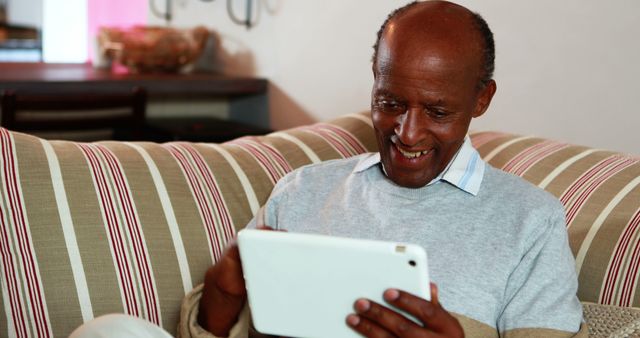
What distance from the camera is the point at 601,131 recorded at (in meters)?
1.88

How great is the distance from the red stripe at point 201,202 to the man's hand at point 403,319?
0.39 meters

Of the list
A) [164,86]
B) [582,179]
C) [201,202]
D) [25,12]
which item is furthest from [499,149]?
[25,12]

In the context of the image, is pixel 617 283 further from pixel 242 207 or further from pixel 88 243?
pixel 88 243

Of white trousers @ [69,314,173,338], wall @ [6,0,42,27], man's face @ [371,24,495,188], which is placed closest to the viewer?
white trousers @ [69,314,173,338]

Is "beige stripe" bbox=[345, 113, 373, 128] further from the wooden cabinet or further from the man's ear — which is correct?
the wooden cabinet

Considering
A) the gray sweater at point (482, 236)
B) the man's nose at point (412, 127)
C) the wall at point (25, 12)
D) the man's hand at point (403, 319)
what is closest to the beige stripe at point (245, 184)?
the gray sweater at point (482, 236)

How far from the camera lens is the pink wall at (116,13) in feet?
14.3

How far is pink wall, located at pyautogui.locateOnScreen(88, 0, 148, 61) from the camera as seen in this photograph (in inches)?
171

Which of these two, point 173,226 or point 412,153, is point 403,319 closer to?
point 412,153

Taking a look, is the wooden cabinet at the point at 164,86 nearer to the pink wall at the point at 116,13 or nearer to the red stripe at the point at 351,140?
the pink wall at the point at 116,13

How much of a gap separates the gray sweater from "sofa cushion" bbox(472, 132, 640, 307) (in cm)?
10

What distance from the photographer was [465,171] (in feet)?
4.11

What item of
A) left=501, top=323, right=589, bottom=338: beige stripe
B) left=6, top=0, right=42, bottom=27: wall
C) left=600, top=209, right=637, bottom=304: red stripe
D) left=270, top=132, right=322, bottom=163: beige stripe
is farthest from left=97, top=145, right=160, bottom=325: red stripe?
left=6, top=0, right=42, bottom=27: wall

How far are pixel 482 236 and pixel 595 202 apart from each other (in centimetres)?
22
